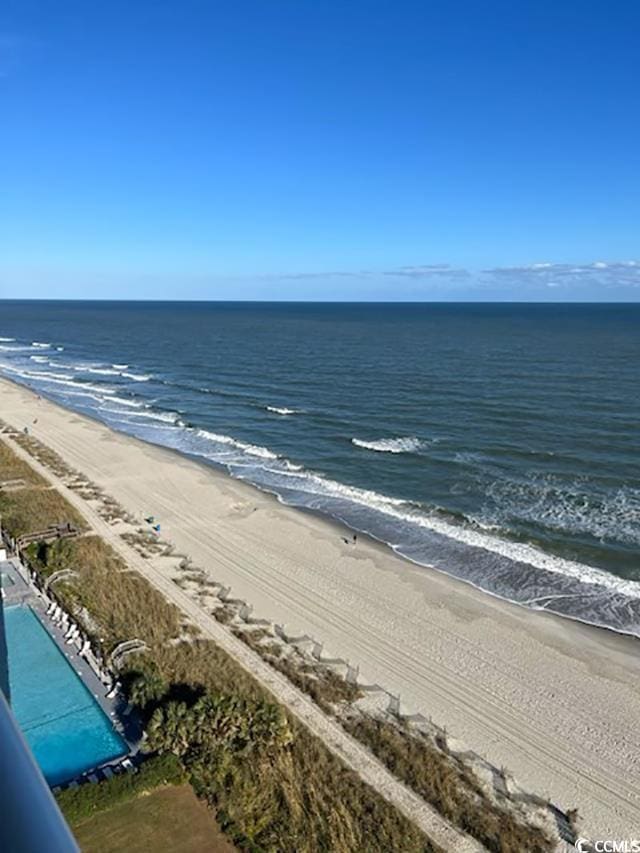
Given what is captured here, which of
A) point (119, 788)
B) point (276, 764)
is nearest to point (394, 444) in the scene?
point (276, 764)

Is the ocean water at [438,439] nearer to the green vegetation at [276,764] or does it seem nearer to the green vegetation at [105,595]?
the green vegetation at [276,764]

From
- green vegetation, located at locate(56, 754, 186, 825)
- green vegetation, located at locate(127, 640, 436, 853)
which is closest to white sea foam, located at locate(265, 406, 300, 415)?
green vegetation, located at locate(127, 640, 436, 853)

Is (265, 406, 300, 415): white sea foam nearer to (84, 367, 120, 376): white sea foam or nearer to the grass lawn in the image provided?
(84, 367, 120, 376): white sea foam

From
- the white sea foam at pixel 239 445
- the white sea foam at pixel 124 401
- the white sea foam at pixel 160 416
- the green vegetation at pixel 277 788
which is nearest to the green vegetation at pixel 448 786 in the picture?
the green vegetation at pixel 277 788

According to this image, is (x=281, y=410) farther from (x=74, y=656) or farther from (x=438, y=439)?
(x=74, y=656)

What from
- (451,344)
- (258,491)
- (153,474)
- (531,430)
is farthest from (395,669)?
(451,344)

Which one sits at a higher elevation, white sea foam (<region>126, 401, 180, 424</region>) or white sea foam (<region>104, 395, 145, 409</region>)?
white sea foam (<region>104, 395, 145, 409</region>)
